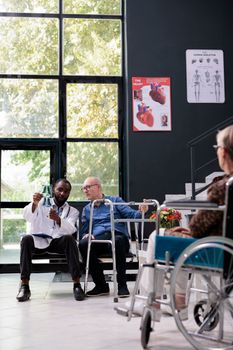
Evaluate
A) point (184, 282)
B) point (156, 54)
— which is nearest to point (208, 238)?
point (184, 282)

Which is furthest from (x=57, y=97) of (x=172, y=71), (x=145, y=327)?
(x=145, y=327)

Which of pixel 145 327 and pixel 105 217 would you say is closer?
pixel 145 327

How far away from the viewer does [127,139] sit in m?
6.42

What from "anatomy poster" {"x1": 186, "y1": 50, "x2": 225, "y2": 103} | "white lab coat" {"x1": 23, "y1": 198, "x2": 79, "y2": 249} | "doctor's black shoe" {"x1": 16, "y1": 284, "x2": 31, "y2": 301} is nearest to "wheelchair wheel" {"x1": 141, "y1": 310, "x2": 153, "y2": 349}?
"doctor's black shoe" {"x1": 16, "y1": 284, "x2": 31, "y2": 301}

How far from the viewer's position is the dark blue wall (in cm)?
639

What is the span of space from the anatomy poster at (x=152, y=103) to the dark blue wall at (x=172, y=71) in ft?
0.22

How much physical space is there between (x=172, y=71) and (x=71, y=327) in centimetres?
438

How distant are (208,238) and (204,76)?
4809 millimetres

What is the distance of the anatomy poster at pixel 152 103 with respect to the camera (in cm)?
643

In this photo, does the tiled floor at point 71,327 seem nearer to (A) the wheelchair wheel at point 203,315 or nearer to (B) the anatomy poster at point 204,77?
(A) the wheelchair wheel at point 203,315

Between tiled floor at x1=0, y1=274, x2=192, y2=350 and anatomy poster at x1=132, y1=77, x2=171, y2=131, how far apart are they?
9.53ft

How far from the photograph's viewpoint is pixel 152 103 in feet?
21.3

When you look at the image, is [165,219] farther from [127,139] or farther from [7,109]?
[7,109]

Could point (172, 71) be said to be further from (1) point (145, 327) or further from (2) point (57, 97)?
(1) point (145, 327)
